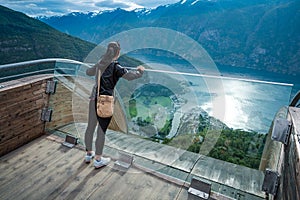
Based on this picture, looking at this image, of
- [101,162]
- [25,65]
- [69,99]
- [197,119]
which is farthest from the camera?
[69,99]

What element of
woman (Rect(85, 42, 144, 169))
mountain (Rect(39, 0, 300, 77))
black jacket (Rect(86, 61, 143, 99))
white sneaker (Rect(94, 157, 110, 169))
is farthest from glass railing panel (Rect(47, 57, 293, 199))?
mountain (Rect(39, 0, 300, 77))

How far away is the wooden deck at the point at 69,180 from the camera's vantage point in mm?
1660

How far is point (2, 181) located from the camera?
1.75 meters

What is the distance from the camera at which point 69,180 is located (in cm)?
182

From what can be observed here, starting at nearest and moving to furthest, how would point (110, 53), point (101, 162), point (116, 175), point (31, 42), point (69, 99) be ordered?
point (110, 53) < point (116, 175) < point (101, 162) < point (69, 99) < point (31, 42)

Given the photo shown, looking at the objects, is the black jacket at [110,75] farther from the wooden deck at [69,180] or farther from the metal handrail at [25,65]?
the metal handrail at [25,65]

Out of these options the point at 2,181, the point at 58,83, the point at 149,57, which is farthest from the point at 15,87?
the point at 149,57

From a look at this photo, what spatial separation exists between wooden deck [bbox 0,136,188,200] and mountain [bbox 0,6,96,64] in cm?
2896

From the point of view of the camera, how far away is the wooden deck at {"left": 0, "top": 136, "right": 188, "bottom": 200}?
65.4 inches

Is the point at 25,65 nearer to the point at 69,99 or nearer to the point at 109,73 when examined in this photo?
the point at 69,99

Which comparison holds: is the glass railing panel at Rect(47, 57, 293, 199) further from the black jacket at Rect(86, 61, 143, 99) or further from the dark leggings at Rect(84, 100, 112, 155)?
the black jacket at Rect(86, 61, 143, 99)

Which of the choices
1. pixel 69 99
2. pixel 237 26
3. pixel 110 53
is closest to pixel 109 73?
pixel 110 53

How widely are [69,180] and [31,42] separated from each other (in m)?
44.7

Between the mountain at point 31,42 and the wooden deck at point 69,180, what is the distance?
29.0 m
